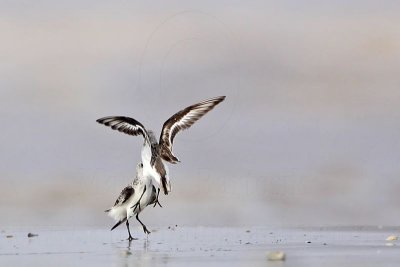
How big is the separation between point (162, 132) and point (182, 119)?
39cm

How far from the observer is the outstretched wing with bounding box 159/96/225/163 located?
65.9 ft

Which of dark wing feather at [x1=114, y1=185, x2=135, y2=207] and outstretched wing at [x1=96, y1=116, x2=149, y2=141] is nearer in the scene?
outstretched wing at [x1=96, y1=116, x2=149, y2=141]

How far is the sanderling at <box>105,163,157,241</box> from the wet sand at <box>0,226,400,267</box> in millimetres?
442

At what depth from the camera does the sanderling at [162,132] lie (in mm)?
19547

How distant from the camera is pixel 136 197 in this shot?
2058 cm

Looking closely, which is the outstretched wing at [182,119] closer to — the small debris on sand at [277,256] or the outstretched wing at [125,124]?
the outstretched wing at [125,124]

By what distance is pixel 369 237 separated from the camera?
2014 cm

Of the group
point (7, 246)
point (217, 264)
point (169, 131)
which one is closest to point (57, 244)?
point (7, 246)

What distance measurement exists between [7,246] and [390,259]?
595 cm

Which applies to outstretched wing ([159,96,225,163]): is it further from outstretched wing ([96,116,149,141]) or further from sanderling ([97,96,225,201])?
outstretched wing ([96,116,149,141])

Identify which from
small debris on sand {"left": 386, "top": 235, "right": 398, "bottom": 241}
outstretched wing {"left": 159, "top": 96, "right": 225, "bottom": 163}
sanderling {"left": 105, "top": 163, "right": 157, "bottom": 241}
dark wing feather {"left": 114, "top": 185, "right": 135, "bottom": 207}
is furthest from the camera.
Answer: dark wing feather {"left": 114, "top": 185, "right": 135, "bottom": 207}

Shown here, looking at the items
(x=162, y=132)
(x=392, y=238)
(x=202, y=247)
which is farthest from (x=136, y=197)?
(x=392, y=238)

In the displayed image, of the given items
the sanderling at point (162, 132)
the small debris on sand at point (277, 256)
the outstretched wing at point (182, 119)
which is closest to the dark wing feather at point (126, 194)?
the sanderling at point (162, 132)

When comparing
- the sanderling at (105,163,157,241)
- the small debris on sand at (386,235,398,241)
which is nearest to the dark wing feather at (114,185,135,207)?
the sanderling at (105,163,157,241)
